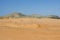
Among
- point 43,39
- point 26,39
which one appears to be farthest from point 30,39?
point 43,39

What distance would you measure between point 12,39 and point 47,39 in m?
1.78

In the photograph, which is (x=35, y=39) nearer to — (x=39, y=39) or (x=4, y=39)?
(x=39, y=39)

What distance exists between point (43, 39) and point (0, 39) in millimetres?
2160

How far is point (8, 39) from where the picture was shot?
7.32m

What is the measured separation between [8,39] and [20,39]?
23.6 inches

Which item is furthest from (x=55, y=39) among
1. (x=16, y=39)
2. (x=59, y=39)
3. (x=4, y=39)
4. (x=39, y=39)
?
(x=4, y=39)

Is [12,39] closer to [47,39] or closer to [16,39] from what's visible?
[16,39]

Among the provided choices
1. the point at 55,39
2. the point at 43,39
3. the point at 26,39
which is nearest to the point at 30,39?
the point at 26,39

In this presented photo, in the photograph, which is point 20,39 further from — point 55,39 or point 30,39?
point 55,39

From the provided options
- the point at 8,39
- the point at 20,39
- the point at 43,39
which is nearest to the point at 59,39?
the point at 43,39

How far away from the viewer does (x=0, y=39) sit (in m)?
7.25

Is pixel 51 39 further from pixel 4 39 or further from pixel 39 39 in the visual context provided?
pixel 4 39

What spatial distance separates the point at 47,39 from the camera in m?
7.50

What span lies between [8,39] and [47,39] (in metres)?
1.97
